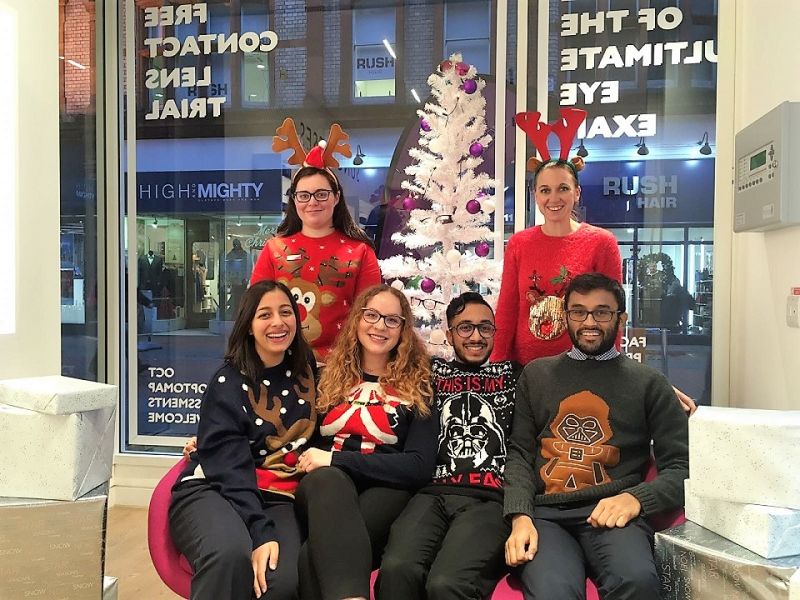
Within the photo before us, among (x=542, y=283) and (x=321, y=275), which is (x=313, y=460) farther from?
(x=542, y=283)

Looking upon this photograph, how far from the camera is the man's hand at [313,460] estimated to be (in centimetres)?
208

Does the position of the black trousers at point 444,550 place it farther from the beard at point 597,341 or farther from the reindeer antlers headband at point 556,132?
the reindeer antlers headband at point 556,132

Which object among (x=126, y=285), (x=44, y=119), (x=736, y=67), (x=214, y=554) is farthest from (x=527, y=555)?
(x=126, y=285)

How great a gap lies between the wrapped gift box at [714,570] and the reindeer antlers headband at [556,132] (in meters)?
1.45

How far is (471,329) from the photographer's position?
2363 mm

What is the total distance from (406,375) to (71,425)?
3.46 feet

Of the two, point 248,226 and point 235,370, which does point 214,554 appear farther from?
point 248,226

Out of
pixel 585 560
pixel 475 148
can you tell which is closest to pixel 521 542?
pixel 585 560

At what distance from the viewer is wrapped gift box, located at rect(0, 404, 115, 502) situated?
201cm

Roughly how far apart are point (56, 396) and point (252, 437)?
590 mm

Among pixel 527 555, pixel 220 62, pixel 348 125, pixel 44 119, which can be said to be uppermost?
pixel 220 62

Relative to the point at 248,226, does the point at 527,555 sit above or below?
below

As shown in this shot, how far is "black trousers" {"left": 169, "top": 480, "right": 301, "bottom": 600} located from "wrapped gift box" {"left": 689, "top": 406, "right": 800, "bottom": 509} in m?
1.14

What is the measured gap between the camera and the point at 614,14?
3.41 m
